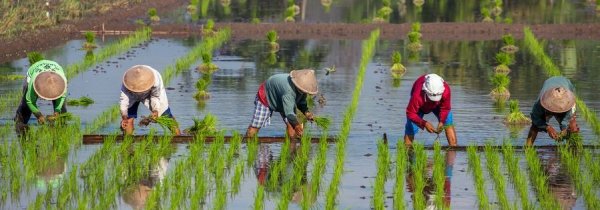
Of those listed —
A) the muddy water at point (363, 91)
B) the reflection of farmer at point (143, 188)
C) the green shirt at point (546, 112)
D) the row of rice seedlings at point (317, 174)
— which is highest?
the green shirt at point (546, 112)

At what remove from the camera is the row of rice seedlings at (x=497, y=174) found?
927 centimetres

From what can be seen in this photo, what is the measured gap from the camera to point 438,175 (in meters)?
10.0

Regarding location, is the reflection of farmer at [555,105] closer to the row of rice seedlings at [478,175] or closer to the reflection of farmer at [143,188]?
the row of rice seedlings at [478,175]

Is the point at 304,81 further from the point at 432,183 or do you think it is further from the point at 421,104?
the point at 432,183

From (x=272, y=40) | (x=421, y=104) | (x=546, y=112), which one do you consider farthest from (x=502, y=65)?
(x=421, y=104)

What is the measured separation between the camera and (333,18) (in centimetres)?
2883

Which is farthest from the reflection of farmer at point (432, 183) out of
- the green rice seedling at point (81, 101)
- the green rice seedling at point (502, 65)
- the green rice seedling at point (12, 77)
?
the green rice seedling at point (502, 65)

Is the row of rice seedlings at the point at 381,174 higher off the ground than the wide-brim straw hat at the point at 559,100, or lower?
lower

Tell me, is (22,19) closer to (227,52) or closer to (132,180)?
(227,52)

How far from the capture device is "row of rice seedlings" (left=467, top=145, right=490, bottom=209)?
926 centimetres

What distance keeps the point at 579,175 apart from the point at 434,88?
4.22 feet

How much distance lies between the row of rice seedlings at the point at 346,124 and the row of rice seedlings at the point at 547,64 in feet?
7.55

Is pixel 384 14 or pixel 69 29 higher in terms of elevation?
pixel 384 14

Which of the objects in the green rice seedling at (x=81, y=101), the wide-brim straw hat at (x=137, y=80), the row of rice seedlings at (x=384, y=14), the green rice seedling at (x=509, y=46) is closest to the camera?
the wide-brim straw hat at (x=137, y=80)
